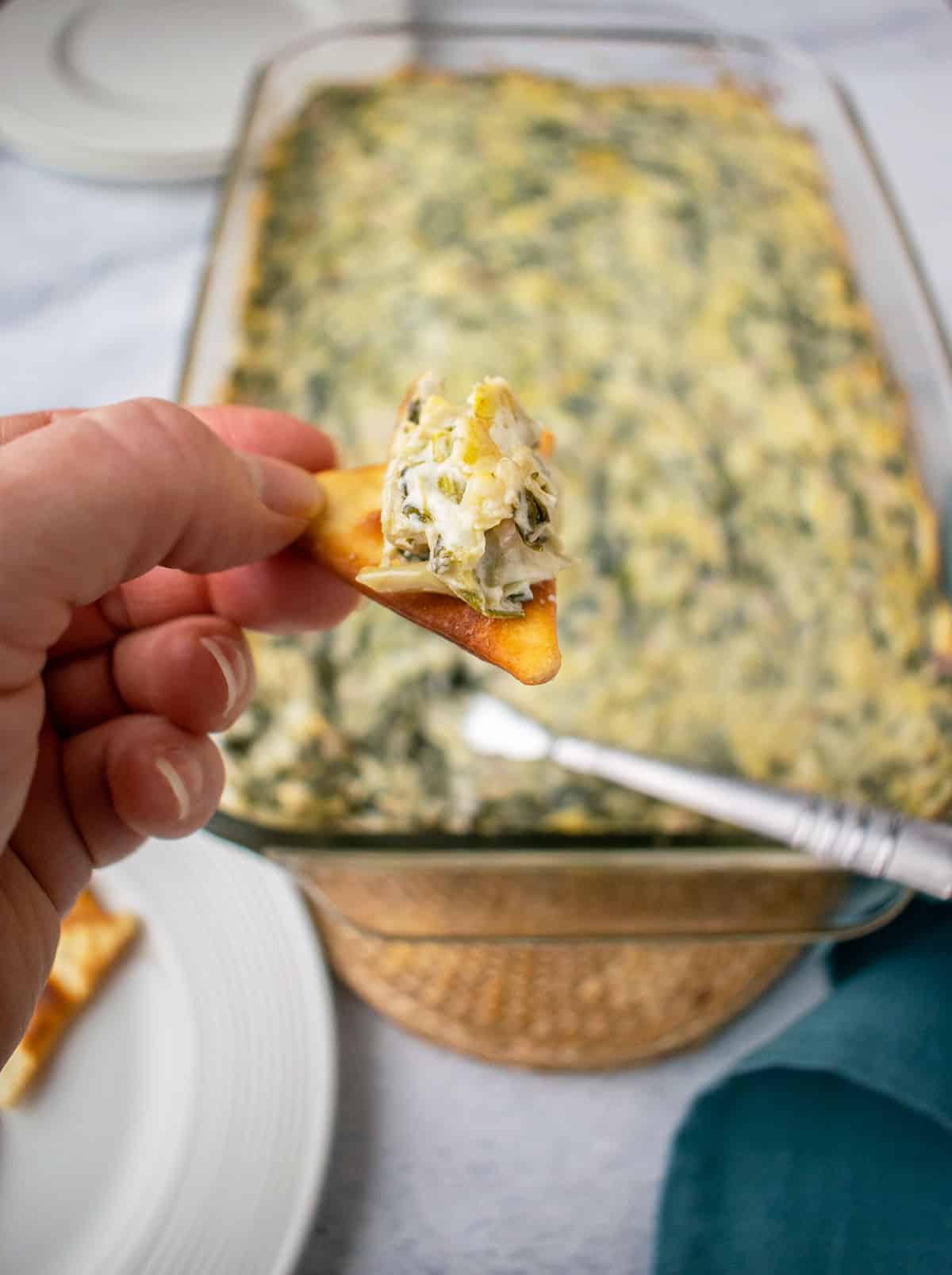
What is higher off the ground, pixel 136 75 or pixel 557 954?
pixel 136 75

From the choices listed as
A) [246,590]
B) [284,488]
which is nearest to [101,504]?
[284,488]

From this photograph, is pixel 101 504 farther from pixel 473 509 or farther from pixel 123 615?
pixel 123 615

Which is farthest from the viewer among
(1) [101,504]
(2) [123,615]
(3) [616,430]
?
(3) [616,430]

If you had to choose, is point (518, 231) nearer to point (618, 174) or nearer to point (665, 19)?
point (618, 174)

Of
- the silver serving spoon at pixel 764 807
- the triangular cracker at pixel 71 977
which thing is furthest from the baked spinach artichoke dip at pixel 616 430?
the triangular cracker at pixel 71 977

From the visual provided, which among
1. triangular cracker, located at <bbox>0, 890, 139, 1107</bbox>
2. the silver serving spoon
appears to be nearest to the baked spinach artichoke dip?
the silver serving spoon

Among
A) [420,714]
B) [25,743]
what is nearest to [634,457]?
[420,714]
